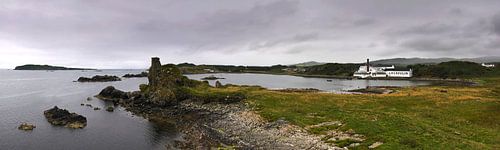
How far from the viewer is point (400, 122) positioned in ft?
147

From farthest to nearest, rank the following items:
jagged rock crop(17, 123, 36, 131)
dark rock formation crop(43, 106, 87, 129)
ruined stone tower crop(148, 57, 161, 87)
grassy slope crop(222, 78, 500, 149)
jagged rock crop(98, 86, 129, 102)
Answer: jagged rock crop(98, 86, 129, 102), ruined stone tower crop(148, 57, 161, 87), dark rock formation crop(43, 106, 87, 129), jagged rock crop(17, 123, 36, 131), grassy slope crop(222, 78, 500, 149)

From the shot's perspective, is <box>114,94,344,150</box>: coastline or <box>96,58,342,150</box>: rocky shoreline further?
<box>96,58,342,150</box>: rocky shoreline

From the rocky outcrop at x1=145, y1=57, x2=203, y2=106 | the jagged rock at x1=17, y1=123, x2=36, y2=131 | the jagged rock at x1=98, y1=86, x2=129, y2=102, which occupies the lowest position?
the jagged rock at x1=17, y1=123, x2=36, y2=131

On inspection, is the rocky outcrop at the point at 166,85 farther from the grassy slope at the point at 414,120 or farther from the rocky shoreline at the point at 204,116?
the grassy slope at the point at 414,120

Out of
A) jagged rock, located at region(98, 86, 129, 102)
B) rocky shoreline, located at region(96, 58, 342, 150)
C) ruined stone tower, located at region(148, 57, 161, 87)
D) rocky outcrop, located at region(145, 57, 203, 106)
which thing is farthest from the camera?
jagged rock, located at region(98, 86, 129, 102)

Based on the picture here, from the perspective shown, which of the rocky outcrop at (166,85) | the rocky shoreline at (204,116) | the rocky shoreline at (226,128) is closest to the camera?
the rocky shoreline at (226,128)

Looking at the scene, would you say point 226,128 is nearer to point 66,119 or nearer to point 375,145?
point 375,145

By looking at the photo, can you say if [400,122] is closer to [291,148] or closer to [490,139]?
[490,139]

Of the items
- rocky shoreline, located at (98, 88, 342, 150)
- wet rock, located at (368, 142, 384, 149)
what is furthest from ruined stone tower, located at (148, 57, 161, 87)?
wet rock, located at (368, 142, 384, 149)

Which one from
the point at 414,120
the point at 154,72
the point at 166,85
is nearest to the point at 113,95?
the point at 154,72

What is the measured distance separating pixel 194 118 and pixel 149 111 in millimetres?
15496

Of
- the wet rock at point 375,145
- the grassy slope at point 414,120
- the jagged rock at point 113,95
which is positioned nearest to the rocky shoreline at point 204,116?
the jagged rock at point 113,95

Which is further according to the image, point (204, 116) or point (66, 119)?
point (204, 116)

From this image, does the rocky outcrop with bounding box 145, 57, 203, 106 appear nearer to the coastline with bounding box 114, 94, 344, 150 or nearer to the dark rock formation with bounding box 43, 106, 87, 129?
the coastline with bounding box 114, 94, 344, 150
